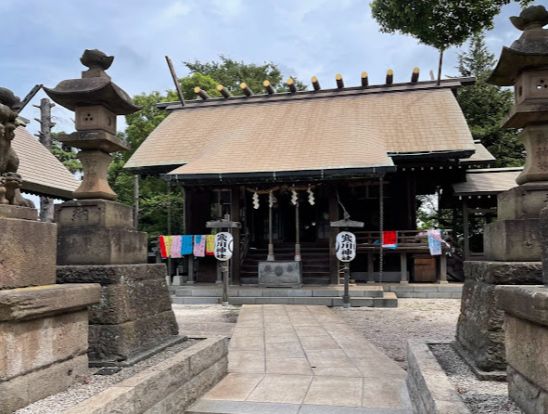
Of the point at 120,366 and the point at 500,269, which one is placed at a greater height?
the point at 500,269

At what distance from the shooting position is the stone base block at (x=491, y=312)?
10.7 ft

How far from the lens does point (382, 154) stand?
12.9 metres

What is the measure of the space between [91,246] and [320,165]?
30.6 feet

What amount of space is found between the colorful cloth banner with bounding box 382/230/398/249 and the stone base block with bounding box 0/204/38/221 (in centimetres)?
1144

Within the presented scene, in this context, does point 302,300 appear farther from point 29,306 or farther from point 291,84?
point 291,84

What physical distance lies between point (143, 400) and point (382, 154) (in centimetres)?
1099

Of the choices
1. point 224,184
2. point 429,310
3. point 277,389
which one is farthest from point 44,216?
point 277,389

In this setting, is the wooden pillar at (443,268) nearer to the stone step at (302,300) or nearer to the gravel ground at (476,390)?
the stone step at (302,300)

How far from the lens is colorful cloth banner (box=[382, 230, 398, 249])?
13.5m

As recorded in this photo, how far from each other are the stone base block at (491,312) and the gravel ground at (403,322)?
2.32 metres

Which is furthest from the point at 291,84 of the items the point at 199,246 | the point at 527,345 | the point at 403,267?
the point at 527,345

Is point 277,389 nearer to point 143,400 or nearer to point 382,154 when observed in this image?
point 143,400

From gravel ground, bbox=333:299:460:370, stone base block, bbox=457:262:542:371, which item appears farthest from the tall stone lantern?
gravel ground, bbox=333:299:460:370

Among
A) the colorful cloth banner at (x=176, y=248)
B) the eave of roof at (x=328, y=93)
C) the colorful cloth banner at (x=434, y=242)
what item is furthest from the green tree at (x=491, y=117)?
the colorful cloth banner at (x=176, y=248)
